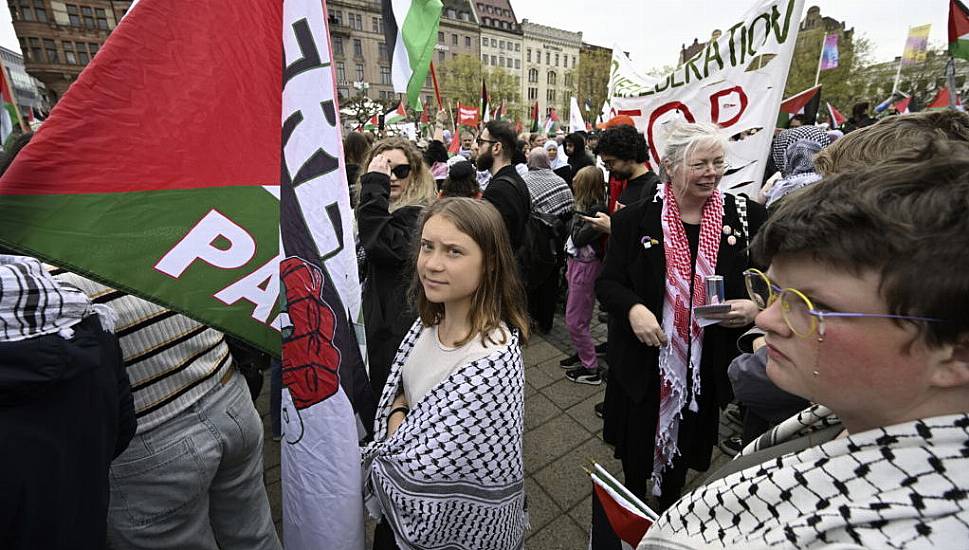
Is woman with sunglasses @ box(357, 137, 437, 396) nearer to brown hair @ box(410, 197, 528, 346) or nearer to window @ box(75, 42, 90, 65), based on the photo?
brown hair @ box(410, 197, 528, 346)

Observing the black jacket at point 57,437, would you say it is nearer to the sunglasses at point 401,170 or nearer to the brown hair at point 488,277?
the brown hair at point 488,277

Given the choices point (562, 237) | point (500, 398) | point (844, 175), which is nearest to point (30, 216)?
point (500, 398)

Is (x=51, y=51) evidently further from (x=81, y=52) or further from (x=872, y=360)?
(x=872, y=360)

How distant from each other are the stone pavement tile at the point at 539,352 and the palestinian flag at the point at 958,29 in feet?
17.0

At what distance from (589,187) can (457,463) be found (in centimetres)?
346

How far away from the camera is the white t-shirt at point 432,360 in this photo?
5.26 ft

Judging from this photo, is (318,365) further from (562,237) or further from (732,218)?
(562,237)

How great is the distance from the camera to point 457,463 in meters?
1.46

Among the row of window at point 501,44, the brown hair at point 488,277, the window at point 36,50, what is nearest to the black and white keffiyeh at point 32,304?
the brown hair at point 488,277

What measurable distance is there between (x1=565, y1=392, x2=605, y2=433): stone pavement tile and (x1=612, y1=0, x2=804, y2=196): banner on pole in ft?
6.09

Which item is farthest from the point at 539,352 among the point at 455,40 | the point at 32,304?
the point at 455,40

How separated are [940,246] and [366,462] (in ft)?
5.36

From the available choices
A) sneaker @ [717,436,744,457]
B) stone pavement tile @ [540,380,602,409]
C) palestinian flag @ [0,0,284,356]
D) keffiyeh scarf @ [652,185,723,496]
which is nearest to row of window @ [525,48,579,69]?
stone pavement tile @ [540,380,602,409]

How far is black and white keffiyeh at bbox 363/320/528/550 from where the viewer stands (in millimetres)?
1454
